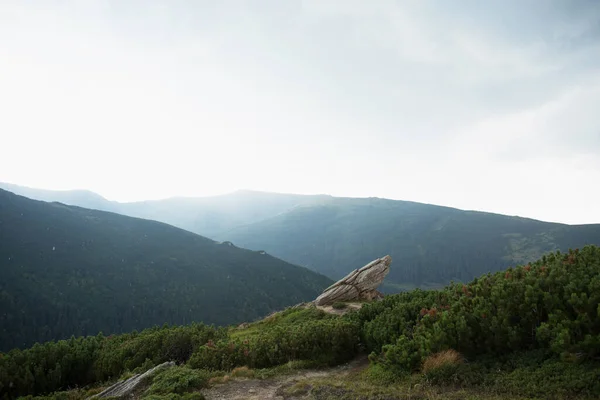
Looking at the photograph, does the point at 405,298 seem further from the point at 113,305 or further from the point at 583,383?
the point at 113,305

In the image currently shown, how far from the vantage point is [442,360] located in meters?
10.3

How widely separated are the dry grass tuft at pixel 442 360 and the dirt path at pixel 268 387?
3706 mm

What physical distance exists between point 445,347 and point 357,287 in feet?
68.3

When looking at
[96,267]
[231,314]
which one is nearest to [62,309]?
[96,267]

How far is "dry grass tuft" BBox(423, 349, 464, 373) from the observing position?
10125 millimetres

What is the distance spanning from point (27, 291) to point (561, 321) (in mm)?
207663

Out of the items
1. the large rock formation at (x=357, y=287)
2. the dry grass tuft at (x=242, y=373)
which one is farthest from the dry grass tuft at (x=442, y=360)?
the large rock formation at (x=357, y=287)

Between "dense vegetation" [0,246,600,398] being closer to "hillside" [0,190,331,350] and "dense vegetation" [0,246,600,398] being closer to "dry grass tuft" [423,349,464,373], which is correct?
"dry grass tuft" [423,349,464,373]

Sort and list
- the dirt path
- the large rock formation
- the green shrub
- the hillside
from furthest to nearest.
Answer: the hillside
the large rock formation
the green shrub
the dirt path

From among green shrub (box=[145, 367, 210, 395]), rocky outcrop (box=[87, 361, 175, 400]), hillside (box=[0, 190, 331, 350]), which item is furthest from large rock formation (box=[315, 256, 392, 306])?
hillside (box=[0, 190, 331, 350])

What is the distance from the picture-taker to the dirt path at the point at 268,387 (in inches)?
418

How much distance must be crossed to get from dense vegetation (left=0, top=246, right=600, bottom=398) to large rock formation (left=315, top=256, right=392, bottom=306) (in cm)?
1191

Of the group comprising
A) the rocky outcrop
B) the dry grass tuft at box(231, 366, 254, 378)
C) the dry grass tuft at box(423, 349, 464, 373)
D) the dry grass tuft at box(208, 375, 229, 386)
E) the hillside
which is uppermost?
the dry grass tuft at box(423, 349, 464, 373)

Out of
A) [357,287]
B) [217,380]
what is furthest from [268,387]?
[357,287]
